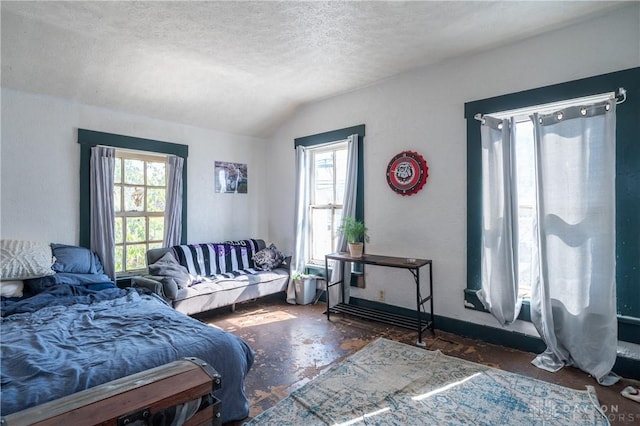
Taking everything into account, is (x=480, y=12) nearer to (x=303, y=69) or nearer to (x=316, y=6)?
(x=316, y=6)

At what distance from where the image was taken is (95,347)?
74.1 inches

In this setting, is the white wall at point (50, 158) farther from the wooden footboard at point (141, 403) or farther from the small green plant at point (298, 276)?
the wooden footboard at point (141, 403)

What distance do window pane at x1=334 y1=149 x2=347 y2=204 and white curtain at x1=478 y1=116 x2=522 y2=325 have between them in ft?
5.86

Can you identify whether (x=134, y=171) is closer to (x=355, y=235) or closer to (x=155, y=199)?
(x=155, y=199)

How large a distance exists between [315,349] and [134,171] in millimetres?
3124

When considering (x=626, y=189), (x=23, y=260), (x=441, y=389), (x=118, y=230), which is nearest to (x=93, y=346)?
(x=23, y=260)

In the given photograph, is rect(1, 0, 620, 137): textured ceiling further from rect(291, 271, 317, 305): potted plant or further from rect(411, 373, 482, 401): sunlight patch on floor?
rect(411, 373, 482, 401): sunlight patch on floor

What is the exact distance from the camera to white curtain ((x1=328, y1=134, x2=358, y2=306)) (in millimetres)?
4105

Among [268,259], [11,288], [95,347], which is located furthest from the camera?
[268,259]

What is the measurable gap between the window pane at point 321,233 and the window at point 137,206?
2048mm

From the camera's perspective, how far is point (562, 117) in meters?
2.67

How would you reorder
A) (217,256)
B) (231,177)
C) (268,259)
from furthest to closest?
(231,177) → (268,259) → (217,256)

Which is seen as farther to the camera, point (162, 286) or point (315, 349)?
point (162, 286)

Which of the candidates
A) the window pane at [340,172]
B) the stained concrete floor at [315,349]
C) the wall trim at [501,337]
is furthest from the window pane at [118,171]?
the wall trim at [501,337]
